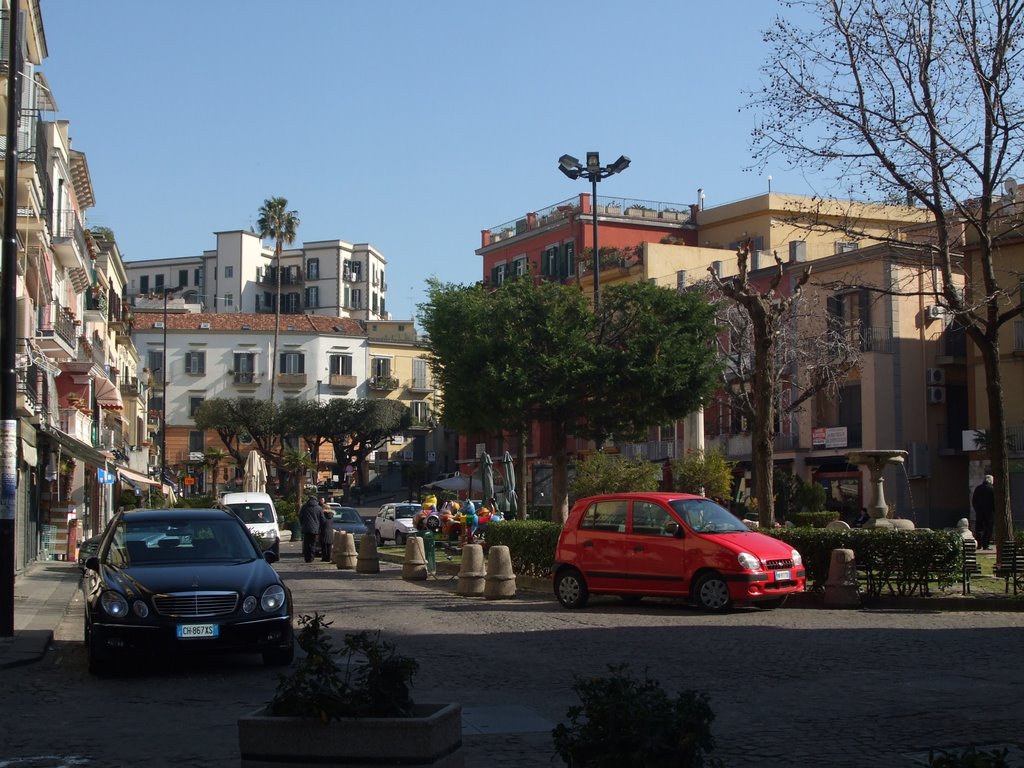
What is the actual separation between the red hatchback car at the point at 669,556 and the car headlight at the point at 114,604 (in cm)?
845

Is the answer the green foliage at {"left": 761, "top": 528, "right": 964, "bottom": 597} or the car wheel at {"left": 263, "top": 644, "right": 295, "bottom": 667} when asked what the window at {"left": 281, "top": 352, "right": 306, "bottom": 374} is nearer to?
the green foliage at {"left": 761, "top": 528, "right": 964, "bottom": 597}

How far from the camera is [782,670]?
1184cm

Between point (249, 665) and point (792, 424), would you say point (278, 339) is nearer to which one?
point (792, 424)

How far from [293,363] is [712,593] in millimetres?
74172

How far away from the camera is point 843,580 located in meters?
18.1

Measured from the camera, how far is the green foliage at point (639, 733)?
5.00m

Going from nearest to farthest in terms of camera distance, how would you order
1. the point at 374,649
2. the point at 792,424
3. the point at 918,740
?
the point at 374,649 → the point at 918,740 → the point at 792,424

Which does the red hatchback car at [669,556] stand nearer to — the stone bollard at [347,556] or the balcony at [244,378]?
the stone bollard at [347,556]

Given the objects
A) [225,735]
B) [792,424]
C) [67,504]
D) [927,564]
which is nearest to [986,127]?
[927,564]

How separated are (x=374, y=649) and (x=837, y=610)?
12630 millimetres

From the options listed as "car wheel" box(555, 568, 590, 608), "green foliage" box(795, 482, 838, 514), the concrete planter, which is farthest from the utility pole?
"green foliage" box(795, 482, 838, 514)

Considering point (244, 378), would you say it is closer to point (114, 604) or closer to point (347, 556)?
point (347, 556)

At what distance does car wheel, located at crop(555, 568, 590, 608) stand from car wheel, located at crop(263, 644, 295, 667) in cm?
703

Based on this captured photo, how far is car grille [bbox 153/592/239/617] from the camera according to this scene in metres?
11.7
